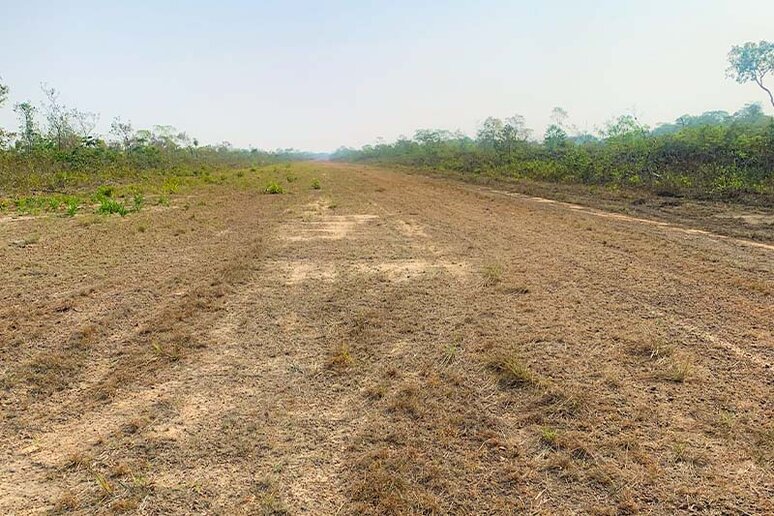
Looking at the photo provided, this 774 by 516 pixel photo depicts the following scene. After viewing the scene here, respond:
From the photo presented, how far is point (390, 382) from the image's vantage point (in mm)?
3061

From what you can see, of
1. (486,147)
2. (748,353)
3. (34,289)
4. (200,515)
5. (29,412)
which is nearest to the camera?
(200,515)

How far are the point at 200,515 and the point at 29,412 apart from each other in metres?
1.54

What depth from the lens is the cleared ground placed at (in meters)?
2.15

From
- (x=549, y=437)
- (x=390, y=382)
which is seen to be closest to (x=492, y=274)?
(x=390, y=382)

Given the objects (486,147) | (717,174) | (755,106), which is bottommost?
(717,174)

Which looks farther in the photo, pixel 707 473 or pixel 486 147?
pixel 486 147

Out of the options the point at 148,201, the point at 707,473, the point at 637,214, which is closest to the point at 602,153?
the point at 637,214

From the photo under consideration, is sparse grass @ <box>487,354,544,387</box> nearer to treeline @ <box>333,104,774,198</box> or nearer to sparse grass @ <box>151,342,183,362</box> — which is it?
sparse grass @ <box>151,342,183,362</box>

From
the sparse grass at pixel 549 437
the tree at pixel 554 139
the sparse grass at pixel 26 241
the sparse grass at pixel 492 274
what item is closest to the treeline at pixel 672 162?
the tree at pixel 554 139

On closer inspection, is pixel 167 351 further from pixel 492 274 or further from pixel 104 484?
pixel 492 274

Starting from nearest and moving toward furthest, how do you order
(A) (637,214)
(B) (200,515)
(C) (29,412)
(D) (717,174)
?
(B) (200,515), (C) (29,412), (A) (637,214), (D) (717,174)

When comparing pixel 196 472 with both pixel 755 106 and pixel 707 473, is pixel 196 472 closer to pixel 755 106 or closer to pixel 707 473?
pixel 707 473

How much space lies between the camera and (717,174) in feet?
42.1

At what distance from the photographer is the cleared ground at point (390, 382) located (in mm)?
2148
